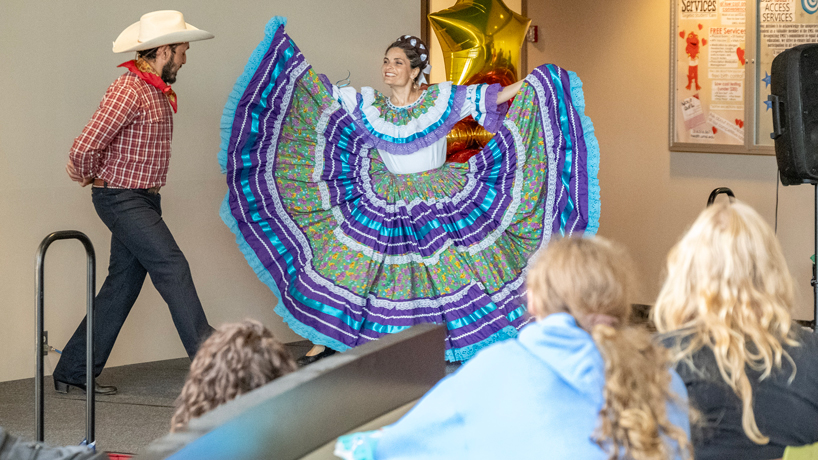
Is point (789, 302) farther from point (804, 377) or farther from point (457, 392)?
point (457, 392)

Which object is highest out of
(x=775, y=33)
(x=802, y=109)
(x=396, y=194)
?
(x=775, y=33)

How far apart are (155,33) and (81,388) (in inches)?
58.4

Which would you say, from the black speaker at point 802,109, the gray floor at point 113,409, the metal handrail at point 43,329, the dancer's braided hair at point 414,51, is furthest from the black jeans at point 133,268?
the black speaker at point 802,109

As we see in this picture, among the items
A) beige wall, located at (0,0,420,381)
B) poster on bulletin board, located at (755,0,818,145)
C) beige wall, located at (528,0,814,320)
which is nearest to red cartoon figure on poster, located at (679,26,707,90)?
beige wall, located at (528,0,814,320)

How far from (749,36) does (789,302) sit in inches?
139

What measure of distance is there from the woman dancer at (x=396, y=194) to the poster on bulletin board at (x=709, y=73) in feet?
5.41

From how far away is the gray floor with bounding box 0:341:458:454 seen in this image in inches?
114

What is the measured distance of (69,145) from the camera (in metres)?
3.74

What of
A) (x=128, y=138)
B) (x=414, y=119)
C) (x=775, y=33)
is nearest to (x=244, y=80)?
(x=128, y=138)

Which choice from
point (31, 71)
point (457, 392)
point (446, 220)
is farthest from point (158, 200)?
point (457, 392)

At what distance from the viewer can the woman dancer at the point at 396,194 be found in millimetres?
3596

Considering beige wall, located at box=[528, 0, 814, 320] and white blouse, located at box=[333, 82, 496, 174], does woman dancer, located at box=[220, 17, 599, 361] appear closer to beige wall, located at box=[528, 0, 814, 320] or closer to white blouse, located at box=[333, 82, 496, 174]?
white blouse, located at box=[333, 82, 496, 174]

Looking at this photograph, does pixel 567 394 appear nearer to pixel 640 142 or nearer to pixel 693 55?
pixel 693 55

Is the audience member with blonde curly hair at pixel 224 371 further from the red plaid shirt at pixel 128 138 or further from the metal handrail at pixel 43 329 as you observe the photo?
the red plaid shirt at pixel 128 138
